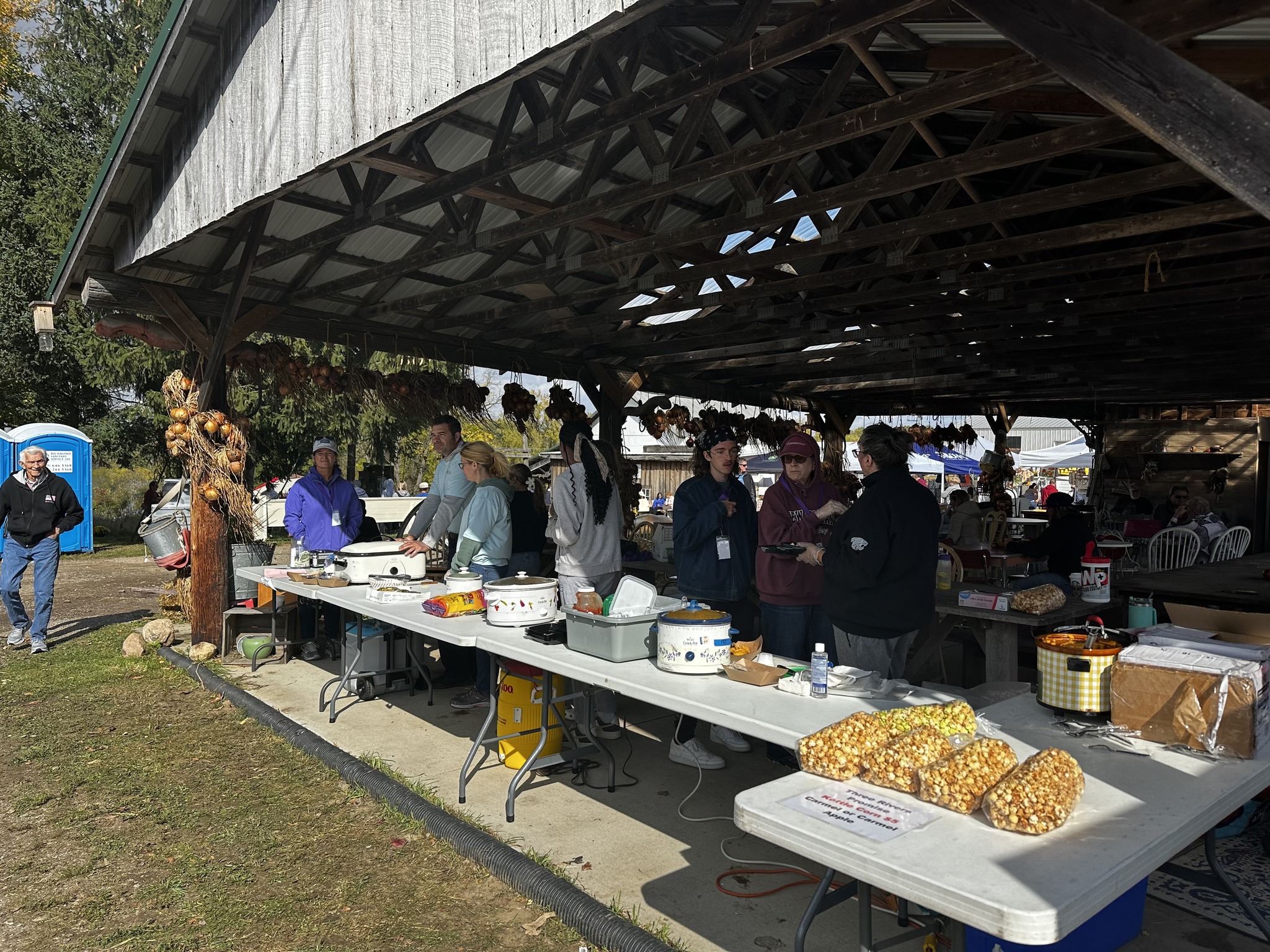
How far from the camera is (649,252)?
5289mm

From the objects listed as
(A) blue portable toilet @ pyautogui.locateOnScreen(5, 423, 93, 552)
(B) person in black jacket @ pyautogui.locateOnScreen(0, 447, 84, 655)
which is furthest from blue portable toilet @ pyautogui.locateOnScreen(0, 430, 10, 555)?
(B) person in black jacket @ pyautogui.locateOnScreen(0, 447, 84, 655)

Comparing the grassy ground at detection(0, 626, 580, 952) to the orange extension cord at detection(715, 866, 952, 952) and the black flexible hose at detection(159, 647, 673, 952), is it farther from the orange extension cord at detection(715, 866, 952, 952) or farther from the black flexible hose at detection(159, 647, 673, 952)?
the orange extension cord at detection(715, 866, 952, 952)

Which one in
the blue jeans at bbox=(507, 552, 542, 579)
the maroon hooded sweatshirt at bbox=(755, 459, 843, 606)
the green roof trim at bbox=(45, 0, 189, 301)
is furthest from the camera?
the blue jeans at bbox=(507, 552, 542, 579)

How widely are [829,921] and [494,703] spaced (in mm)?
1843

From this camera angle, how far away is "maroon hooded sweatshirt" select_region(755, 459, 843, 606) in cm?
426

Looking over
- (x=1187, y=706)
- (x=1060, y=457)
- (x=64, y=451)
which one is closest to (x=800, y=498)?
(x=1187, y=706)

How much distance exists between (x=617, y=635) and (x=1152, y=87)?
2.41m

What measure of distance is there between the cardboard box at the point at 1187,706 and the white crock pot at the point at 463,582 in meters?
3.14

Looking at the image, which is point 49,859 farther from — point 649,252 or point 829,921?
point 649,252

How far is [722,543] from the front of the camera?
175 inches

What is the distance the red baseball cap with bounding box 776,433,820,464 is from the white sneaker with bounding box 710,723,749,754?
5.14 ft

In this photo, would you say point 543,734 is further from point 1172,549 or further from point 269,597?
point 1172,549

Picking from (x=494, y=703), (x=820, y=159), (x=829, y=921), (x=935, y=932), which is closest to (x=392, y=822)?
(x=494, y=703)

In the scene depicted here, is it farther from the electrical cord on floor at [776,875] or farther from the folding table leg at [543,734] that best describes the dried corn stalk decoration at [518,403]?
the electrical cord on floor at [776,875]
